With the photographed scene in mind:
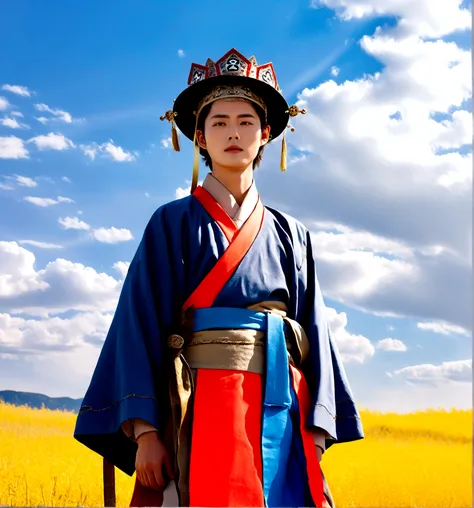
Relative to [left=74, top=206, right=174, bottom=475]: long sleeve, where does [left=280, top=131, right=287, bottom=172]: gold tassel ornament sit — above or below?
above

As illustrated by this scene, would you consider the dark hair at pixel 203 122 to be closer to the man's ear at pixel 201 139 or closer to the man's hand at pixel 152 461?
the man's ear at pixel 201 139

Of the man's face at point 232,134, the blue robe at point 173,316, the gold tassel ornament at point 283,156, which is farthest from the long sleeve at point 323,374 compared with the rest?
the man's face at point 232,134

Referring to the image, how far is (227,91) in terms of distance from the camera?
3.72 metres

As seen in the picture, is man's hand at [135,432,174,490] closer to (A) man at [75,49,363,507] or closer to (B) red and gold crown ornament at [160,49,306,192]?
(A) man at [75,49,363,507]

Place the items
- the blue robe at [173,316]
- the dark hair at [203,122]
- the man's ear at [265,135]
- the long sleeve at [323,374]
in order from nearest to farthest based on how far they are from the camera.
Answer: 1. the blue robe at [173,316]
2. the long sleeve at [323,374]
3. the dark hair at [203,122]
4. the man's ear at [265,135]

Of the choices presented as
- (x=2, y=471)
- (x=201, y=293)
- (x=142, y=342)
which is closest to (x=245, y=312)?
(x=201, y=293)

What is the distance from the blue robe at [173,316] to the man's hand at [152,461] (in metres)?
0.09

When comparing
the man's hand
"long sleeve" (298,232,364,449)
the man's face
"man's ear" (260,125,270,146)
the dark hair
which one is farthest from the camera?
"man's ear" (260,125,270,146)

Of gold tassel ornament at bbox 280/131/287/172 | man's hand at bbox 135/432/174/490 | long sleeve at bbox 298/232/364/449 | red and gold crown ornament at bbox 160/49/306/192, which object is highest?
red and gold crown ornament at bbox 160/49/306/192

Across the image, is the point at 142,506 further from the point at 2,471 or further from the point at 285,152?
the point at 2,471

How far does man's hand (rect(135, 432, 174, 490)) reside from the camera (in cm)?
314

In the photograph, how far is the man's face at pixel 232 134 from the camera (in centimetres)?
366

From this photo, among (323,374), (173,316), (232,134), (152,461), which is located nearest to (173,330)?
(173,316)

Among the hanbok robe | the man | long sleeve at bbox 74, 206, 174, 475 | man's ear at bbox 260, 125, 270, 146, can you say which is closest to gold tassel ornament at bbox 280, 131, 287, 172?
man's ear at bbox 260, 125, 270, 146
